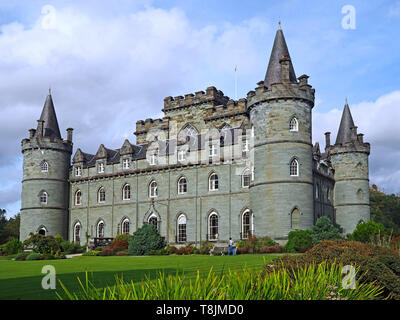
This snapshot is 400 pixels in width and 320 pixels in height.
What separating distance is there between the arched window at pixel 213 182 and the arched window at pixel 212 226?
7.21ft

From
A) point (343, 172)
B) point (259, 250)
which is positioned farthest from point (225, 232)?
point (343, 172)

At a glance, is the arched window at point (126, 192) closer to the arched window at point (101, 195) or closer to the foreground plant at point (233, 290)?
the arched window at point (101, 195)

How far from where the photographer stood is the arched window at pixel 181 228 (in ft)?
139

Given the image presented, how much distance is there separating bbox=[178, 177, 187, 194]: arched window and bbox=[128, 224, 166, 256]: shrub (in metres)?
8.64

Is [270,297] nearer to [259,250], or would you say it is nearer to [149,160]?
[259,250]

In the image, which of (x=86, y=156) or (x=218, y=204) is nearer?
(x=218, y=204)

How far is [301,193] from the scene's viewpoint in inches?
1417

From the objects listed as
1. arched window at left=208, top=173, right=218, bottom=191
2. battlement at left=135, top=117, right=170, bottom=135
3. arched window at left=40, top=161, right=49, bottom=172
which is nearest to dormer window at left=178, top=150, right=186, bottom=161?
arched window at left=208, top=173, right=218, bottom=191

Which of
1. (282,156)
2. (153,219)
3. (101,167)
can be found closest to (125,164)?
(101,167)

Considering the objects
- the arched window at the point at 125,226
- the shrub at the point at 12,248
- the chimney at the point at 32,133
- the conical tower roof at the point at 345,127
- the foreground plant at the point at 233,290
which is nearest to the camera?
the foreground plant at the point at 233,290

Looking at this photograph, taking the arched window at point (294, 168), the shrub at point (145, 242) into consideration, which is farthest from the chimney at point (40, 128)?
the arched window at point (294, 168)

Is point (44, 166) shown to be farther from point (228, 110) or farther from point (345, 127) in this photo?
point (345, 127)
